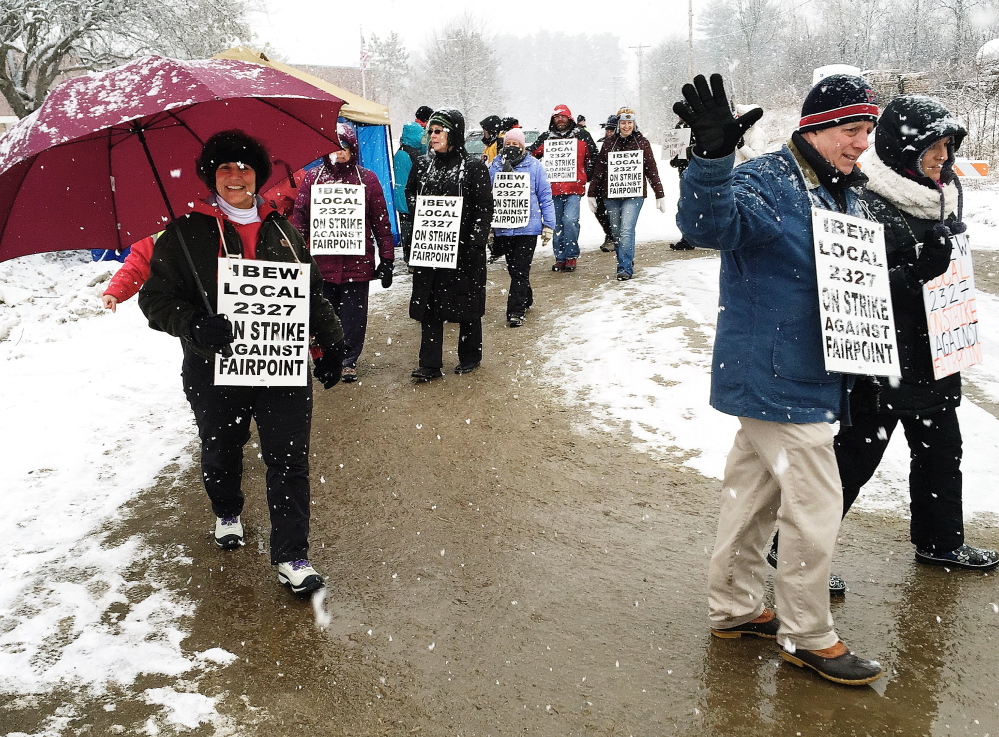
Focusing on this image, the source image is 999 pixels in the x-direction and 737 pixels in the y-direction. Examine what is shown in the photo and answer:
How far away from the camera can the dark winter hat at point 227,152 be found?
11.1ft

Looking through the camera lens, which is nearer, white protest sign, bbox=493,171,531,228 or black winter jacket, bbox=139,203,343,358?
black winter jacket, bbox=139,203,343,358

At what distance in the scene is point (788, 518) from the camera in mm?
2836

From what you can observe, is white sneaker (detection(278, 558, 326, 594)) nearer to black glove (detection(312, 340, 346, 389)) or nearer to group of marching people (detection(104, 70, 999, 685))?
group of marching people (detection(104, 70, 999, 685))

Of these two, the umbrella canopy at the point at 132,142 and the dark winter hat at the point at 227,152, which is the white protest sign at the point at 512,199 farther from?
the dark winter hat at the point at 227,152

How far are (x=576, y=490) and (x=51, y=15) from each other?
15435 mm

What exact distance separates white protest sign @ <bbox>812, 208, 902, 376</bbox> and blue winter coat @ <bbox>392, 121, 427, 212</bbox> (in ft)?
26.6

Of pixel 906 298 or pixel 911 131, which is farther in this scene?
pixel 906 298

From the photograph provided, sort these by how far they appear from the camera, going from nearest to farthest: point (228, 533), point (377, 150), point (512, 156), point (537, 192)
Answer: point (228, 533) < point (537, 192) < point (512, 156) < point (377, 150)

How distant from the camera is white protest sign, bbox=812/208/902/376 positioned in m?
2.74

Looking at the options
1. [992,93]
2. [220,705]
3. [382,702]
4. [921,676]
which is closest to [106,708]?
[220,705]

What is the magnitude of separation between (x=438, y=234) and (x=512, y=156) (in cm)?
288

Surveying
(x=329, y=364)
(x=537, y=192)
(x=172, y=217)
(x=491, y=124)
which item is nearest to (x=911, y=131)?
(x=329, y=364)

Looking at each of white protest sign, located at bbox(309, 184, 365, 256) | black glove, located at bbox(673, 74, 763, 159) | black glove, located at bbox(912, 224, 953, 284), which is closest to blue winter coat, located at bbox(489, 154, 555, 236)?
white protest sign, located at bbox(309, 184, 365, 256)

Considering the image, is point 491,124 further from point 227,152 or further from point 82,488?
point 227,152
